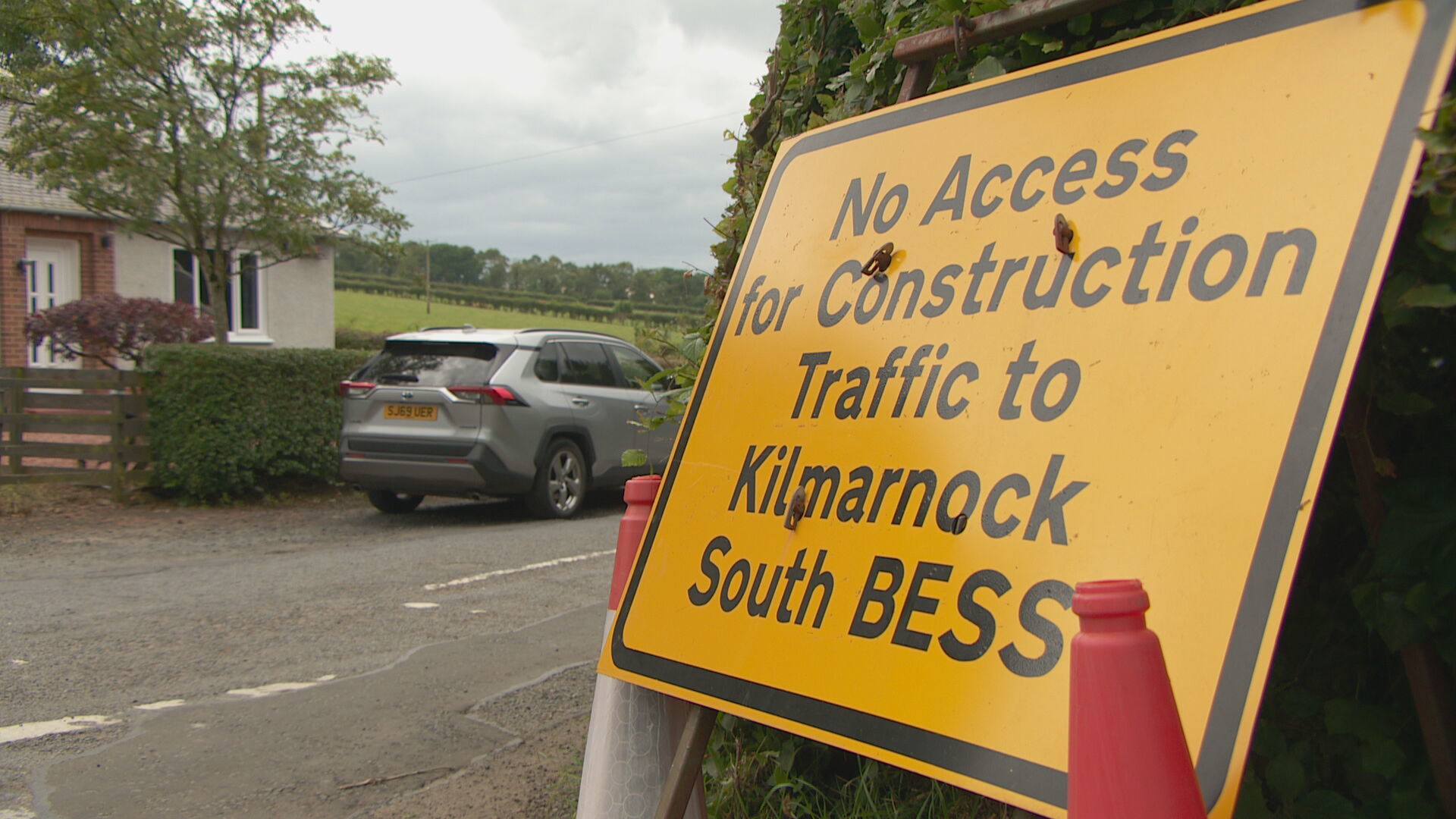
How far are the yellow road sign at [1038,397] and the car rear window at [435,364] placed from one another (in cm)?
723

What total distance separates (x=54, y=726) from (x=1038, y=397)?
386 cm

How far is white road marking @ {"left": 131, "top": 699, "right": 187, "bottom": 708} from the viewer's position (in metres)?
4.18

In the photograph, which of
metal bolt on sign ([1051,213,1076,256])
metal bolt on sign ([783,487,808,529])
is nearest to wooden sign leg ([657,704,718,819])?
metal bolt on sign ([783,487,808,529])

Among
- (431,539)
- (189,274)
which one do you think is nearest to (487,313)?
(189,274)

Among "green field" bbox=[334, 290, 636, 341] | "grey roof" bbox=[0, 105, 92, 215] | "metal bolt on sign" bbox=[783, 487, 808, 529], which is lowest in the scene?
"green field" bbox=[334, 290, 636, 341]

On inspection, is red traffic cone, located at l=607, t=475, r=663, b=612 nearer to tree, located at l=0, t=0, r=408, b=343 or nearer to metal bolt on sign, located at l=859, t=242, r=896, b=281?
metal bolt on sign, located at l=859, t=242, r=896, b=281

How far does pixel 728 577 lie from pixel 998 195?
2.79ft

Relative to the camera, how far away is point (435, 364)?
365 inches

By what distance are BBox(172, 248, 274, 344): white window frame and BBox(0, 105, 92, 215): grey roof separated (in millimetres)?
2132

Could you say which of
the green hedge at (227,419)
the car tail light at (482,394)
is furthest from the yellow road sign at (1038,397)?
the green hedge at (227,419)

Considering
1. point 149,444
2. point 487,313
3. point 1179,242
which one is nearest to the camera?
point 1179,242

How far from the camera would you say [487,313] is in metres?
58.8

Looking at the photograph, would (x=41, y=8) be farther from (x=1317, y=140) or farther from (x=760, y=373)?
(x=1317, y=140)

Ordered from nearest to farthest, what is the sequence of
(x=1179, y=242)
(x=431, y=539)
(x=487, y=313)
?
(x=1179, y=242)
(x=431, y=539)
(x=487, y=313)
